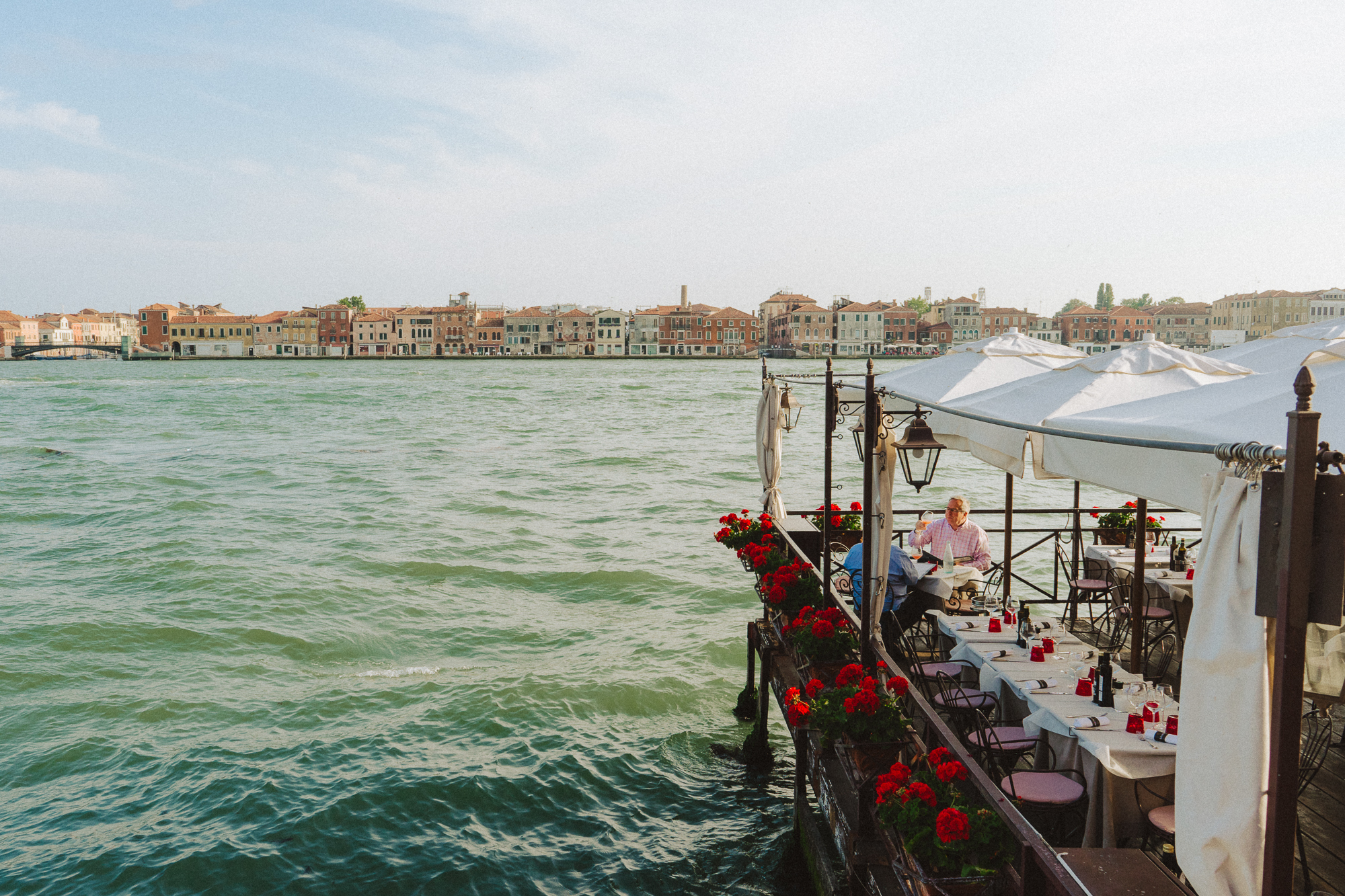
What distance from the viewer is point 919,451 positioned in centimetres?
565

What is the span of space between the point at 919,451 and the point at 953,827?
2.62 m

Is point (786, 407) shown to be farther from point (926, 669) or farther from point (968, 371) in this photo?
point (926, 669)

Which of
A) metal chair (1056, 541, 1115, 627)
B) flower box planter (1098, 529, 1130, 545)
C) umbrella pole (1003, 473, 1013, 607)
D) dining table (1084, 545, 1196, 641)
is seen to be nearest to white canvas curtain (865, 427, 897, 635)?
dining table (1084, 545, 1196, 641)

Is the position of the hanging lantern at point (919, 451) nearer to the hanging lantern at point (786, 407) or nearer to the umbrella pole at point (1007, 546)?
the umbrella pole at point (1007, 546)

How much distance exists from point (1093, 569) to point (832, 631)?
4.57 meters

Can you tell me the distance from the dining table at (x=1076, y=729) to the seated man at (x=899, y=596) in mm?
859

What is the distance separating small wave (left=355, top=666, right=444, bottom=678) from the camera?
11414mm

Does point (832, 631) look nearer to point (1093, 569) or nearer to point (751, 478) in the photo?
point (1093, 569)

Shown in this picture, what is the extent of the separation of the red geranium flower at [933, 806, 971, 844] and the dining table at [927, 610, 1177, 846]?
2.91ft

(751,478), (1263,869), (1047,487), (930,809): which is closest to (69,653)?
(930,809)

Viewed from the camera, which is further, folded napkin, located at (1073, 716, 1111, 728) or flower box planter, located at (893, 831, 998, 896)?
folded napkin, located at (1073, 716, 1111, 728)

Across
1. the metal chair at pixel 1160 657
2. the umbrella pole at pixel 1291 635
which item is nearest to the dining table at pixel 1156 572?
the metal chair at pixel 1160 657

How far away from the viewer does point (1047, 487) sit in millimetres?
25547

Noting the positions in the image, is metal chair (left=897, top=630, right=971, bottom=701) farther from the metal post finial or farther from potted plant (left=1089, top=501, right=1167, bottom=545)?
the metal post finial
